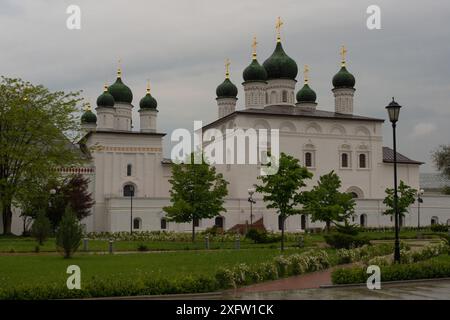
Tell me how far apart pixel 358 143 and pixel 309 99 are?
23.9ft

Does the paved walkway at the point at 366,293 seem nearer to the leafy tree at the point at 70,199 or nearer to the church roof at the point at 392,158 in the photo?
the leafy tree at the point at 70,199

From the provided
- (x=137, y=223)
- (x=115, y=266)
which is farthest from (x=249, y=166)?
(x=115, y=266)

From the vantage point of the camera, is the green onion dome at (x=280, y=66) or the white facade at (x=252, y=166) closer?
the white facade at (x=252, y=166)

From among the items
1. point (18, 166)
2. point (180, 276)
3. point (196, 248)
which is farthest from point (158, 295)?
point (18, 166)

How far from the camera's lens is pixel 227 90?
181ft

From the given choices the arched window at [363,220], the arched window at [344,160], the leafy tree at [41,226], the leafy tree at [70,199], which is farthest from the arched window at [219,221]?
the leafy tree at [41,226]

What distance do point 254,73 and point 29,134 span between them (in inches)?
857

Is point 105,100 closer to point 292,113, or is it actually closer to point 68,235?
point 292,113

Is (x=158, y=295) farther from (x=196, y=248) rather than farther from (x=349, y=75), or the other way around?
(x=349, y=75)

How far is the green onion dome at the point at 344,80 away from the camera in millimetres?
56125

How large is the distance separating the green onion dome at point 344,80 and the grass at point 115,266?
36072 millimetres

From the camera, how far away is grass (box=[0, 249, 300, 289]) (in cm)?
1472

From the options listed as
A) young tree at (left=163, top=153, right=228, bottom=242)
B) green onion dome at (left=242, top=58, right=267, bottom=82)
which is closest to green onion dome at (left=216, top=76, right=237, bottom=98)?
green onion dome at (left=242, top=58, right=267, bottom=82)

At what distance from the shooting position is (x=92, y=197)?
4944 centimetres
